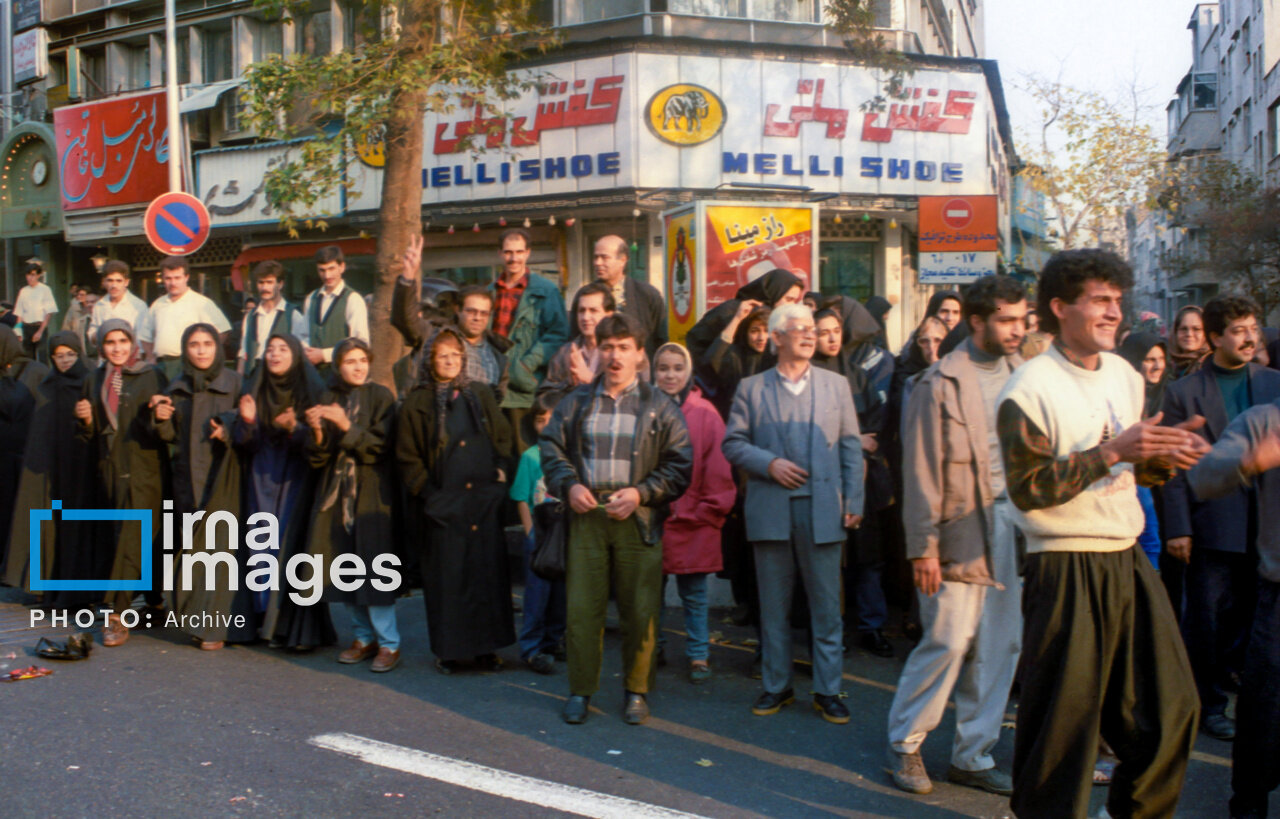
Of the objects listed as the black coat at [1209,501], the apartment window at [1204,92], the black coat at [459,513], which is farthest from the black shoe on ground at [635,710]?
the apartment window at [1204,92]

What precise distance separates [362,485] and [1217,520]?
4.54m

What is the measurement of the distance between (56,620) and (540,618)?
358 cm

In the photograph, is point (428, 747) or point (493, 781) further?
point (428, 747)

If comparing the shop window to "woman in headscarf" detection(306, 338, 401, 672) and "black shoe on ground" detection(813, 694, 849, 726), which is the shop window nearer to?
"woman in headscarf" detection(306, 338, 401, 672)

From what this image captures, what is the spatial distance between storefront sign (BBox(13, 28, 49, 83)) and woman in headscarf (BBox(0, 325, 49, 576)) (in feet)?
69.2

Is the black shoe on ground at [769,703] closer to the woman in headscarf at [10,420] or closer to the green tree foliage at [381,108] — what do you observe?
the green tree foliage at [381,108]

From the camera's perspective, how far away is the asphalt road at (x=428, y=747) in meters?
4.46

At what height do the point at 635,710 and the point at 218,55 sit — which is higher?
the point at 218,55

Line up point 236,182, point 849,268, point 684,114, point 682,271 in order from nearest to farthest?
point 682,271 → point 684,114 → point 849,268 → point 236,182

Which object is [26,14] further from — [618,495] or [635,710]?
[635,710]

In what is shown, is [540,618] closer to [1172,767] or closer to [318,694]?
[318,694]

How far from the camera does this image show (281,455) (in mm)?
7152

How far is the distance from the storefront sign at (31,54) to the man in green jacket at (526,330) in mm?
23638

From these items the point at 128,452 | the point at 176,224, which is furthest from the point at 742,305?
the point at 176,224
